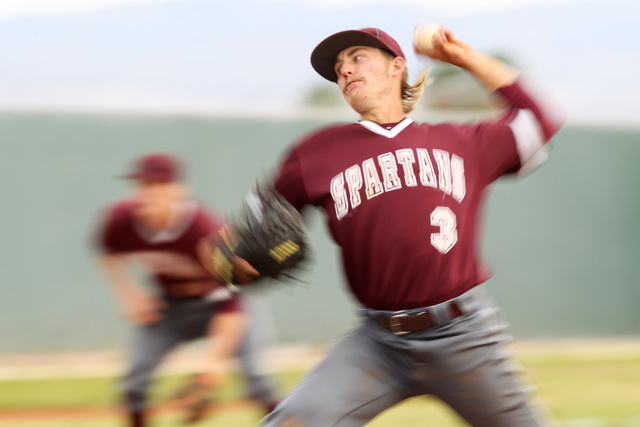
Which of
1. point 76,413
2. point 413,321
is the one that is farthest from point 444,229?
point 76,413

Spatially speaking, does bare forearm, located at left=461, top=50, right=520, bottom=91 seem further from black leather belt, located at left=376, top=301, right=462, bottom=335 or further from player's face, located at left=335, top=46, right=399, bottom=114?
black leather belt, located at left=376, top=301, right=462, bottom=335

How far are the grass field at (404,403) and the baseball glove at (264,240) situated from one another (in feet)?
10.2

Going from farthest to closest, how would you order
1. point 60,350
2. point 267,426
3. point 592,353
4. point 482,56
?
1. point 592,353
2. point 60,350
3. point 482,56
4. point 267,426

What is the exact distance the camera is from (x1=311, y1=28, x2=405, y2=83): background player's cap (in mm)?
2924

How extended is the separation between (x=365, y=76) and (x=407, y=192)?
0.50 m

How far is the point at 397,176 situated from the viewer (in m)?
2.74

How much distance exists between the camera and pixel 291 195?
9.20 feet

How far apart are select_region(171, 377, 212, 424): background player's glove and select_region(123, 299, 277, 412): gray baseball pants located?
0.55 meters

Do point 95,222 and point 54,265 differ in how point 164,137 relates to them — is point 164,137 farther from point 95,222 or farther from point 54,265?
point 54,265

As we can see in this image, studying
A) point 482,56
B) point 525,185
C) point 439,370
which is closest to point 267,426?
point 439,370

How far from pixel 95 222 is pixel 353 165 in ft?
24.3

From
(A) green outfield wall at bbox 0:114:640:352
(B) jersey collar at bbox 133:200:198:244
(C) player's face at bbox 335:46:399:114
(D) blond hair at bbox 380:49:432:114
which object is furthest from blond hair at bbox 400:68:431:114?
(A) green outfield wall at bbox 0:114:640:352

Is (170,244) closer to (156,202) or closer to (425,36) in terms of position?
(156,202)

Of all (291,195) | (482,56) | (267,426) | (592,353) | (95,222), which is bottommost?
(592,353)
